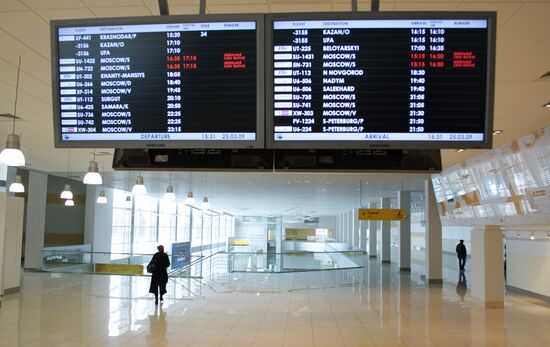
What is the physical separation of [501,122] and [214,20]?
302 inches

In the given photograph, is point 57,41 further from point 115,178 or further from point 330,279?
point 115,178

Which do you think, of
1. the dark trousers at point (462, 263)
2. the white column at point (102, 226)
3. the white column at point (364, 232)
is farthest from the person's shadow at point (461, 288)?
the white column at point (102, 226)

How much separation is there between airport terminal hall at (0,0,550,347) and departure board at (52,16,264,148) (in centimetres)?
1

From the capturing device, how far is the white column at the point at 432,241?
18203 millimetres

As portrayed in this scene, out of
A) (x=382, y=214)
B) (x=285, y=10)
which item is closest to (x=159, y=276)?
(x=285, y=10)

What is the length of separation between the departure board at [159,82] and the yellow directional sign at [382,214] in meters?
18.3

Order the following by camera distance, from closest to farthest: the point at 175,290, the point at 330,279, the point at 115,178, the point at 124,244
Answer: the point at 175,290, the point at 330,279, the point at 115,178, the point at 124,244

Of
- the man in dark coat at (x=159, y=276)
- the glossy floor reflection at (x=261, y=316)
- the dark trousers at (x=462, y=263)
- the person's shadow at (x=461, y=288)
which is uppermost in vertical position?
the man in dark coat at (x=159, y=276)

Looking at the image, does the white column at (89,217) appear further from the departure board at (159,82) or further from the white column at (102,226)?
the departure board at (159,82)

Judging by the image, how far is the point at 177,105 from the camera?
348 cm

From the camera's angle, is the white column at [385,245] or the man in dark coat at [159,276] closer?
the man in dark coat at [159,276]

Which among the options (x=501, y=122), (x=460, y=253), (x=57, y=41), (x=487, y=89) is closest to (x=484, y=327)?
(x=501, y=122)

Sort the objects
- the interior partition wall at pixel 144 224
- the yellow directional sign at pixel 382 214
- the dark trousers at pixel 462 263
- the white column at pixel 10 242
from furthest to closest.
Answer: the interior partition wall at pixel 144 224 → the dark trousers at pixel 462 263 → the yellow directional sign at pixel 382 214 → the white column at pixel 10 242

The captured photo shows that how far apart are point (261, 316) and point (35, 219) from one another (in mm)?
13355
